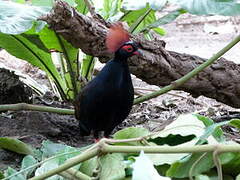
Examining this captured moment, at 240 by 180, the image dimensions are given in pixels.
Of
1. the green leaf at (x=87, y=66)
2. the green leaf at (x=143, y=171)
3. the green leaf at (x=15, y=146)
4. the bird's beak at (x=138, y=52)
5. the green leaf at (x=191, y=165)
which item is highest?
the green leaf at (x=143, y=171)

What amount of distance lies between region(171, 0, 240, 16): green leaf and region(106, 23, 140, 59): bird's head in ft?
1.49

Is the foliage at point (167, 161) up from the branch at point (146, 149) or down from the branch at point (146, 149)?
down

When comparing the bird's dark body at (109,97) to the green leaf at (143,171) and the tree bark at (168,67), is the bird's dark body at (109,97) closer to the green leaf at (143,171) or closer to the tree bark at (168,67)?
the tree bark at (168,67)

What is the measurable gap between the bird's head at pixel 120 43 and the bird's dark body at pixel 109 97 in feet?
0.15

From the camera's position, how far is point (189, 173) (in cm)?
87

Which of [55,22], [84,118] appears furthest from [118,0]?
[55,22]

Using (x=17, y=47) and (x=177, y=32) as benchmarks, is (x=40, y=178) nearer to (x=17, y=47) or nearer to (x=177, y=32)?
(x=17, y=47)

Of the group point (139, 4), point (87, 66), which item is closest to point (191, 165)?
point (139, 4)

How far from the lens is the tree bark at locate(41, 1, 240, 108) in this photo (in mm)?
2154

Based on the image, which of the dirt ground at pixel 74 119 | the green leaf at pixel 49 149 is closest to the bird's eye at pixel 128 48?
the dirt ground at pixel 74 119

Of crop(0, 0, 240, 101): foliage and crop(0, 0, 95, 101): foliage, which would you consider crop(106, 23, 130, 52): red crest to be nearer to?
crop(0, 0, 240, 101): foliage

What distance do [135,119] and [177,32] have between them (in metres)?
3.34

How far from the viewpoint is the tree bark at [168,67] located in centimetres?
215

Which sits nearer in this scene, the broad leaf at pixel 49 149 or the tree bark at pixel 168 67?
the broad leaf at pixel 49 149
